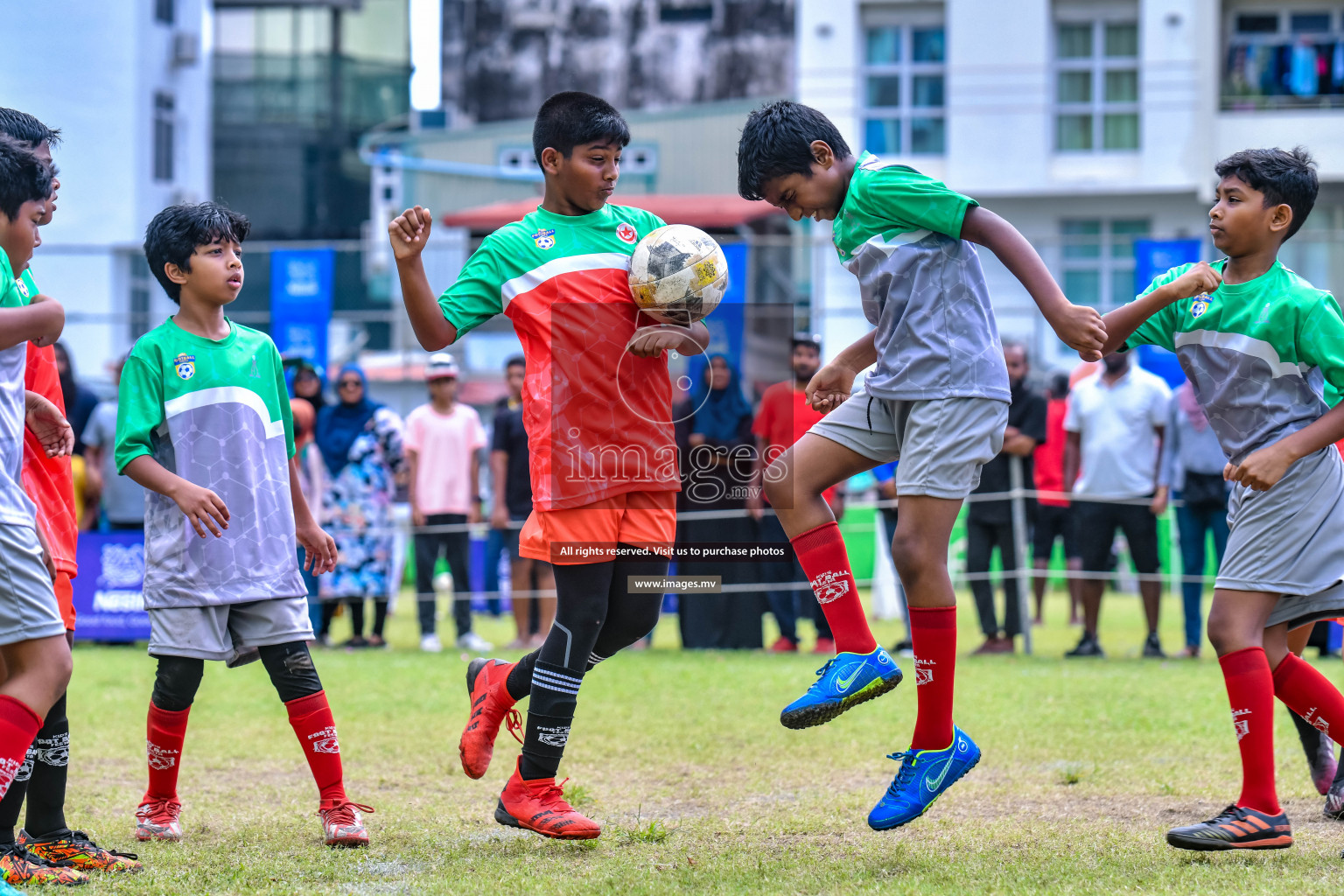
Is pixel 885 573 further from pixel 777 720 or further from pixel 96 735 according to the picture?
pixel 96 735

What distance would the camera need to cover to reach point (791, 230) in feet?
83.6

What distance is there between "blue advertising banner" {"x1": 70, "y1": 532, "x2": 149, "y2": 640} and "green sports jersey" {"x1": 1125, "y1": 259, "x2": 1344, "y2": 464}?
8.70 metres

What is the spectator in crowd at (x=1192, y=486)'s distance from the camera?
9500 millimetres

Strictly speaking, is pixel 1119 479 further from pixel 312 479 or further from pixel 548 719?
pixel 548 719

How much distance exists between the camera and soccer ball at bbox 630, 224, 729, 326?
4082mm

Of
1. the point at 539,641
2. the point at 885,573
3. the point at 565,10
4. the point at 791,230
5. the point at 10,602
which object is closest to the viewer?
the point at 10,602

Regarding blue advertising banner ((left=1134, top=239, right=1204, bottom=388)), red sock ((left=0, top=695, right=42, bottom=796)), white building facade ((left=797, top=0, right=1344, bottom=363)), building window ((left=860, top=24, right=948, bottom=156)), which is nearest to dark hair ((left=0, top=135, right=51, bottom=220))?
red sock ((left=0, top=695, right=42, bottom=796))

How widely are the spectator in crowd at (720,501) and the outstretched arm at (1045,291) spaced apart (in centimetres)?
578

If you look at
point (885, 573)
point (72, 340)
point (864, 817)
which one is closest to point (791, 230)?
point (72, 340)

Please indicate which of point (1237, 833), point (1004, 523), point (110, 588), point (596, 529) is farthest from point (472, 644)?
point (1237, 833)

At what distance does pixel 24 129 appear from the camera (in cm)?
416

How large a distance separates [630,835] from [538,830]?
12.5 inches

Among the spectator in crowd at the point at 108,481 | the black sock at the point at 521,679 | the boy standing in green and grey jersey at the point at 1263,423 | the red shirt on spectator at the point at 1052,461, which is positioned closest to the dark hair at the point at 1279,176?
the boy standing in green and grey jersey at the point at 1263,423

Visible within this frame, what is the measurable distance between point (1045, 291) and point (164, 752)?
10.0ft
